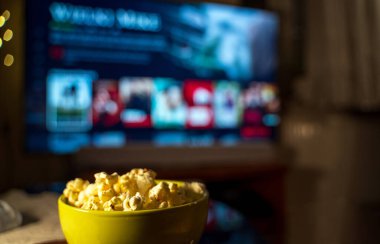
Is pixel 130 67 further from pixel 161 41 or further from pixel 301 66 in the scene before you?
pixel 301 66

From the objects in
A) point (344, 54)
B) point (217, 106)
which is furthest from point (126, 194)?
point (344, 54)

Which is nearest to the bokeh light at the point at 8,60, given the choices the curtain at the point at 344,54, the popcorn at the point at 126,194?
the popcorn at the point at 126,194

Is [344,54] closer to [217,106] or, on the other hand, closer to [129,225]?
[217,106]

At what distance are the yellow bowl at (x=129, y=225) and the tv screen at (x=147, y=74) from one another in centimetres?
131

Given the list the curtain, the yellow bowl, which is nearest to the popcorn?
the yellow bowl

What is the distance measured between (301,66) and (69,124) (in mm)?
1332

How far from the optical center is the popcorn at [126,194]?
18.5 inches

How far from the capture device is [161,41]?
188 centimetres

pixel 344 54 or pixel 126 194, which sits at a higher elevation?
pixel 344 54

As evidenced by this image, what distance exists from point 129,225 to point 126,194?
45 mm

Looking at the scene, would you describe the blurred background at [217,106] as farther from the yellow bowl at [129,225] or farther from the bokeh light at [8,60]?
the yellow bowl at [129,225]

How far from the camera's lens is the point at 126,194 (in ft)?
1.58

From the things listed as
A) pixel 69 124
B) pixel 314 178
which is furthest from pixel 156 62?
pixel 314 178

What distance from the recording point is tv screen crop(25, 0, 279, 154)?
1.72 meters
